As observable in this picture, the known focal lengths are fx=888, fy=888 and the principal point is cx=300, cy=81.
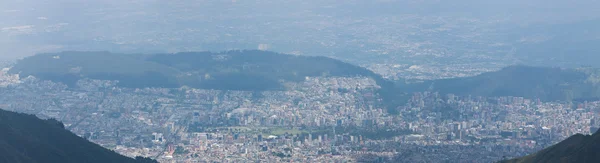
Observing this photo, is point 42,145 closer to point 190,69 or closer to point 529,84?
point 190,69

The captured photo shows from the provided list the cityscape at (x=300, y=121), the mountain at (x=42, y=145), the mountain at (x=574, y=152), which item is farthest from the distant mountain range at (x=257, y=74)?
the mountain at (x=574, y=152)

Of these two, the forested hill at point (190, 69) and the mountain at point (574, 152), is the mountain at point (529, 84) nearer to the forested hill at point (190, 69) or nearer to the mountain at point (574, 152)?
the forested hill at point (190, 69)

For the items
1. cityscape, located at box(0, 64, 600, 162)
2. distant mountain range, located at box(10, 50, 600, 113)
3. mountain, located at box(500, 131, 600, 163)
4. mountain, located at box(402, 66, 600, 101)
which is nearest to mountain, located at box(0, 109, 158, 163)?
cityscape, located at box(0, 64, 600, 162)

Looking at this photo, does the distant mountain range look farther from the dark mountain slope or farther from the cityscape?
the cityscape

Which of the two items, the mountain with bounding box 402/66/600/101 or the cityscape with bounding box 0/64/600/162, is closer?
the cityscape with bounding box 0/64/600/162

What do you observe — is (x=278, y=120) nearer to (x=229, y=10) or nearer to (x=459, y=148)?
(x=459, y=148)

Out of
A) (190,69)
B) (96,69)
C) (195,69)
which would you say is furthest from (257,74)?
(96,69)
